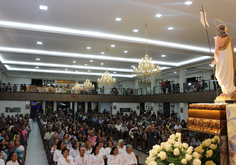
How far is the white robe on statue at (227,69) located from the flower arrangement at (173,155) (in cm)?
111

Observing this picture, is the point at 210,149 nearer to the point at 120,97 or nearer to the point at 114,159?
the point at 114,159

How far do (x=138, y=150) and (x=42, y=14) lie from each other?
763 centimetres

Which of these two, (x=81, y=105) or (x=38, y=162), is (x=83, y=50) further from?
(x=81, y=105)

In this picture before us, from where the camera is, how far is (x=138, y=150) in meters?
10.1

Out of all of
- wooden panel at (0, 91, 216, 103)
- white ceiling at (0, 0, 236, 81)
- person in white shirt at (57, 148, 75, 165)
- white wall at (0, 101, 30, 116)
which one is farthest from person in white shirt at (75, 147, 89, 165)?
white wall at (0, 101, 30, 116)

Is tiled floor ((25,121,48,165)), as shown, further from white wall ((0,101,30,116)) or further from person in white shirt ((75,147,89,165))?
white wall ((0,101,30,116))

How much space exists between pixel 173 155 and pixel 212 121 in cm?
60

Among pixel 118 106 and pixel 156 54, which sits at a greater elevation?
pixel 156 54

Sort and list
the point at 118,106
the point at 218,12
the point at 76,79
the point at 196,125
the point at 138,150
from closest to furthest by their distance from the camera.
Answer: the point at 196,125 < the point at 218,12 < the point at 138,150 < the point at 118,106 < the point at 76,79

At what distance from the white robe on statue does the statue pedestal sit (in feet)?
1.69

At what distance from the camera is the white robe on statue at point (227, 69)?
2736 millimetres

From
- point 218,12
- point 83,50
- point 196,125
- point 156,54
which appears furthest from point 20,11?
point 156,54

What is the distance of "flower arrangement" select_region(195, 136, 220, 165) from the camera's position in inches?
91.6

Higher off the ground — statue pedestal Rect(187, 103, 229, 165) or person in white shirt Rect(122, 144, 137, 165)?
statue pedestal Rect(187, 103, 229, 165)
